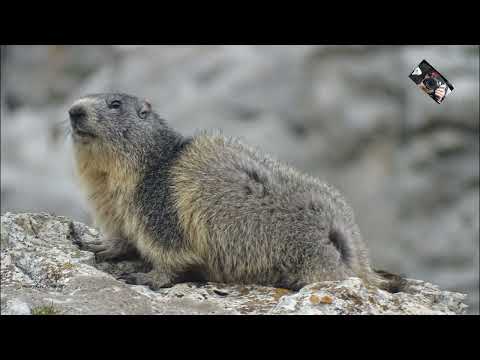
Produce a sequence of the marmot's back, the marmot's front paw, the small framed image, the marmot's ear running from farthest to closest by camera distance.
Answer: the small framed image → the marmot's ear → the marmot's front paw → the marmot's back

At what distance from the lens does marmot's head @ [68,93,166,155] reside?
6.51m

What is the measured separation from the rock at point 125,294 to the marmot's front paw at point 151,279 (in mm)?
111

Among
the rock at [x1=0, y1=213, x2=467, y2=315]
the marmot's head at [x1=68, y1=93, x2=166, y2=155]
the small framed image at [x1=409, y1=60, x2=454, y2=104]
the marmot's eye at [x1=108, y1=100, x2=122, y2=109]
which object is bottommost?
the rock at [x1=0, y1=213, x2=467, y2=315]

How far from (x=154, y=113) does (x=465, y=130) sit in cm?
1023

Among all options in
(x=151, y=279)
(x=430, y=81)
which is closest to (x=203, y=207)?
(x=151, y=279)

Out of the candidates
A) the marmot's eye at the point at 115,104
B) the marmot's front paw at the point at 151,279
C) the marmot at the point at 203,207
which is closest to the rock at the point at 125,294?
the marmot's front paw at the point at 151,279

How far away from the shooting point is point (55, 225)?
712cm

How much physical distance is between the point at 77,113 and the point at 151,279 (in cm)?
188

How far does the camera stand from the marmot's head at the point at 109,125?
6512mm

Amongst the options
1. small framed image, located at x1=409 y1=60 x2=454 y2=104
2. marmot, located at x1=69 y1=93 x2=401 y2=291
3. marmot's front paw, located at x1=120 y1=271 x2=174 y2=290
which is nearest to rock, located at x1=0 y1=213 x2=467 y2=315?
marmot's front paw, located at x1=120 y1=271 x2=174 y2=290

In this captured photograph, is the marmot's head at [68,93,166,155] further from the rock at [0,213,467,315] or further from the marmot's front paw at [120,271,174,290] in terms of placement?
the marmot's front paw at [120,271,174,290]

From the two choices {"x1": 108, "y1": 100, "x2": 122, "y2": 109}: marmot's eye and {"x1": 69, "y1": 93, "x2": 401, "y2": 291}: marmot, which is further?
{"x1": 108, "y1": 100, "x2": 122, "y2": 109}: marmot's eye

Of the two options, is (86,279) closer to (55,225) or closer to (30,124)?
(55,225)

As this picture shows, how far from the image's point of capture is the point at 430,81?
26.8 feet
